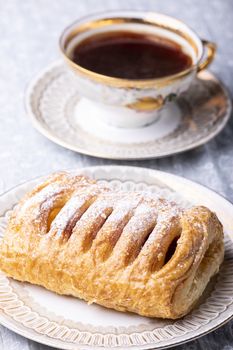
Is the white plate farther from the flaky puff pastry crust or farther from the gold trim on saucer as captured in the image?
the gold trim on saucer

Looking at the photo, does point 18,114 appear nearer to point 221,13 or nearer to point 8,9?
point 8,9

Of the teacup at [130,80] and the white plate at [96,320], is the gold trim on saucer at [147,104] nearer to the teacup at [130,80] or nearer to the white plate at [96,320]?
the teacup at [130,80]

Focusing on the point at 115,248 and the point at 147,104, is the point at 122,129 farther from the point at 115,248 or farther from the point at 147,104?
the point at 115,248

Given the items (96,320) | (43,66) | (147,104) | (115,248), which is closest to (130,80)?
(147,104)

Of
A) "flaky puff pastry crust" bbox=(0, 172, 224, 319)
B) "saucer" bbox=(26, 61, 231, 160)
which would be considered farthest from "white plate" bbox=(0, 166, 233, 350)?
"saucer" bbox=(26, 61, 231, 160)

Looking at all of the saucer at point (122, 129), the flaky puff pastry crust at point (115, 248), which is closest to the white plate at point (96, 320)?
the flaky puff pastry crust at point (115, 248)
